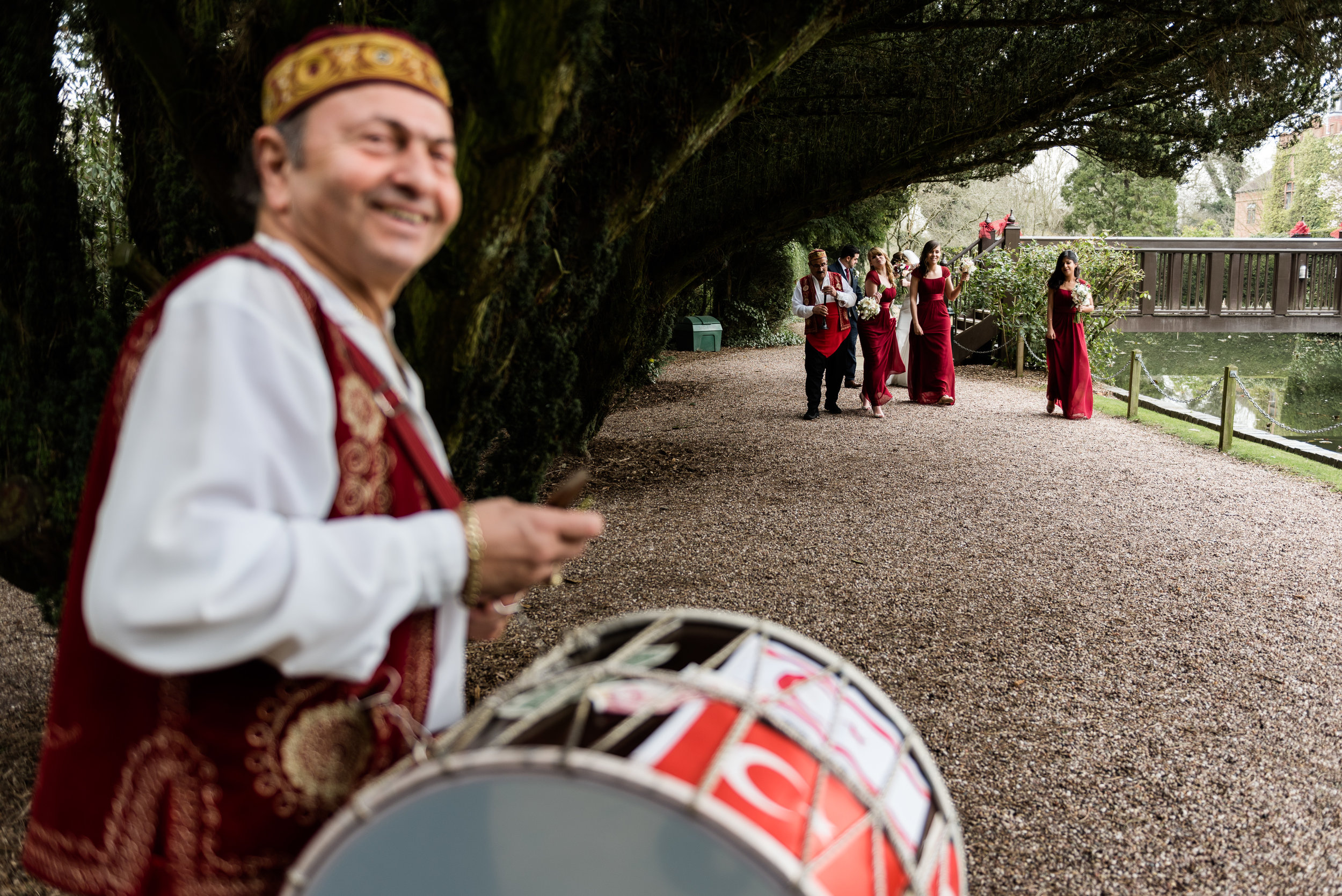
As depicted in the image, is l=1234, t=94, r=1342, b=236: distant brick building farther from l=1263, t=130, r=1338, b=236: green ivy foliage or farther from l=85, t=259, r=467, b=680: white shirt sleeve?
l=85, t=259, r=467, b=680: white shirt sleeve

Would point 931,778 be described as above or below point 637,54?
below

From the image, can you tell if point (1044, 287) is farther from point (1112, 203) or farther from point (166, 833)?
point (1112, 203)

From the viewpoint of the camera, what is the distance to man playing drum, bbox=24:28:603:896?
90 centimetres

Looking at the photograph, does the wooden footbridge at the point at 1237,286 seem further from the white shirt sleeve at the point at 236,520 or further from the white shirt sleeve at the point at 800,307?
the white shirt sleeve at the point at 236,520

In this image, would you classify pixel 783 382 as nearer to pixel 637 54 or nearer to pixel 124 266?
pixel 637 54

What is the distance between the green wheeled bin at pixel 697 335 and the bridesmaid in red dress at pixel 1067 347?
27.0 feet

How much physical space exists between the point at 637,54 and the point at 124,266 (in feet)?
6.12

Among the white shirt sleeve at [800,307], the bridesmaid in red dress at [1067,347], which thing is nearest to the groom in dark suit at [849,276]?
the white shirt sleeve at [800,307]

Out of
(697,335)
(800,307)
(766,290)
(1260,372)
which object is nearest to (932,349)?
(800,307)

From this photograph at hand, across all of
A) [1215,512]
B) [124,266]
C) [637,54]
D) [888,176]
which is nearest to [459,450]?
[124,266]

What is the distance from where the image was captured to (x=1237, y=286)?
17406 millimetres

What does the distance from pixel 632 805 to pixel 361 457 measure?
456 millimetres

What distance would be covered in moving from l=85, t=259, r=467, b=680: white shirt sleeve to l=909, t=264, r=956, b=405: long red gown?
33.9 ft

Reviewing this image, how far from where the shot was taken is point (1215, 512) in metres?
6.53
